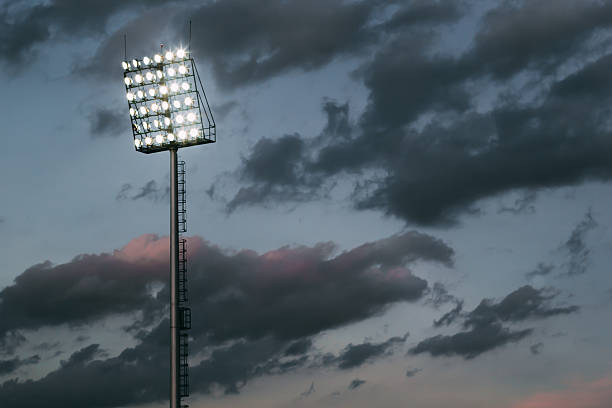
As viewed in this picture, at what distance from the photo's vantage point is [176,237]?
6488cm

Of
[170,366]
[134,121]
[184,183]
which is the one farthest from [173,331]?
[134,121]

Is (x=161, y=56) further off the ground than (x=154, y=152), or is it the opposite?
(x=161, y=56)

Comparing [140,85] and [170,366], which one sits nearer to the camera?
[170,366]

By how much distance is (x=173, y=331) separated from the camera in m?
63.3

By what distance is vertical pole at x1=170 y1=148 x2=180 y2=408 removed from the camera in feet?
205

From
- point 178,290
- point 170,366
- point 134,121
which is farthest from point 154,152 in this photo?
point 170,366

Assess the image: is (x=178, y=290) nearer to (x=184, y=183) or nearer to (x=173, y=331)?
(x=173, y=331)

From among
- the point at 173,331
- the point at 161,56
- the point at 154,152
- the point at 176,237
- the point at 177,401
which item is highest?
the point at 161,56

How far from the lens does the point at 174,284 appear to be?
63.8 metres

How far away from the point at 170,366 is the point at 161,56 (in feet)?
63.8

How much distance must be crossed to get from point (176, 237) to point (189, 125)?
7067mm

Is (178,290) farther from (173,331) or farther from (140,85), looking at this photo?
(140,85)

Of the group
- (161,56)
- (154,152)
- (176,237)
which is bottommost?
(176,237)

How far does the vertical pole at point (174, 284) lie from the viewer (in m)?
62.3
